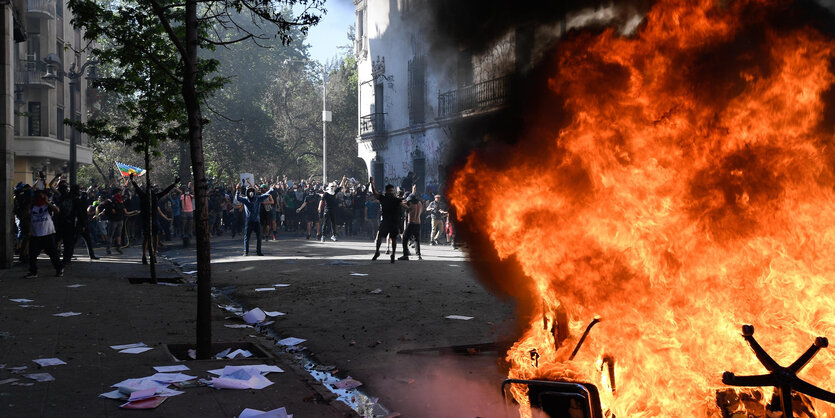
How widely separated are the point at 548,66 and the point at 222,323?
5.22m

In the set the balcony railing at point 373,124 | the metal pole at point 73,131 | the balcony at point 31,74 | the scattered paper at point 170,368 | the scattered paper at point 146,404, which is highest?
the balcony at point 31,74

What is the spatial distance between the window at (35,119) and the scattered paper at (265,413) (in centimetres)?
3630

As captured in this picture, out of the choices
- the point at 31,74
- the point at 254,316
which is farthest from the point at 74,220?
the point at 31,74

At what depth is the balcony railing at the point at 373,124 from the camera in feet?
112

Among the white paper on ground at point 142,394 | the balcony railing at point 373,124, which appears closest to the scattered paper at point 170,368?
the white paper on ground at point 142,394

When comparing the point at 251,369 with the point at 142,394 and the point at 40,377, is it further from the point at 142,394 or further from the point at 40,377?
the point at 40,377

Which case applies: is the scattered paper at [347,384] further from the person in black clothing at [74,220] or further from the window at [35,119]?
the window at [35,119]

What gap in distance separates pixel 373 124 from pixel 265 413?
31.2 meters

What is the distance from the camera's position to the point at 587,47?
5.14 meters

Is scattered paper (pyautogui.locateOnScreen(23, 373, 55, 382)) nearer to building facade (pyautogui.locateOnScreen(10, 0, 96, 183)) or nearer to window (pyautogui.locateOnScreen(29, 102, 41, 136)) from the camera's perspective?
building facade (pyautogui.locateOnScreen(10, 0, 96, 183))

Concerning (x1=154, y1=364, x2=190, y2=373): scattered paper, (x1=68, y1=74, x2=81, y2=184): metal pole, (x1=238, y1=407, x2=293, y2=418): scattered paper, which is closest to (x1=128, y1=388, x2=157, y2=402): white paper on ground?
(x1=154, y1=364, x2=190, y2=373): scattered paper

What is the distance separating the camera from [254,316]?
28.9 ft

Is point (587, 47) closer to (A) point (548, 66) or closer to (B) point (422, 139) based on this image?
(A) point (548, 66)

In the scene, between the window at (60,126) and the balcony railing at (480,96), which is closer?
the balcony railing at (480,96)
